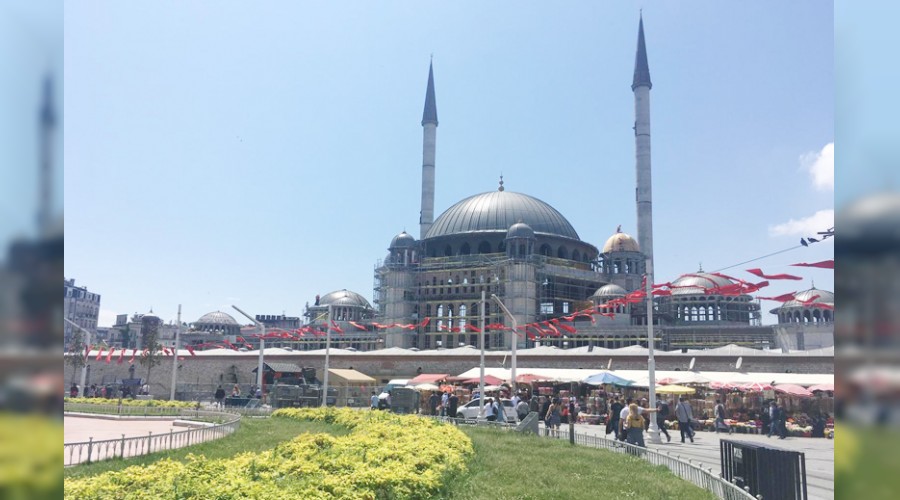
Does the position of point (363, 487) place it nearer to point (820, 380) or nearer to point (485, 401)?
point (485, 401)

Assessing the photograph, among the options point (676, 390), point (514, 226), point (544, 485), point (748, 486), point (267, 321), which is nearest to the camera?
point (748, 486)

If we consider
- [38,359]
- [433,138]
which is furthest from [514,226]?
[38,359]

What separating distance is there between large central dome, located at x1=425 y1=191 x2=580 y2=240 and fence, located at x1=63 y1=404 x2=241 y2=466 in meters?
52.2

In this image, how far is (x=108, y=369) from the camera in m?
57.2

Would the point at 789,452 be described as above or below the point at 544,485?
above

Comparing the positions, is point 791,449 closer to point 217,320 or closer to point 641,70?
point 641,70

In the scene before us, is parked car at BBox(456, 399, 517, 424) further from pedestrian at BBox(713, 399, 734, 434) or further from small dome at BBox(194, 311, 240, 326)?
small dome at BBox(194, 311, 240, 326)

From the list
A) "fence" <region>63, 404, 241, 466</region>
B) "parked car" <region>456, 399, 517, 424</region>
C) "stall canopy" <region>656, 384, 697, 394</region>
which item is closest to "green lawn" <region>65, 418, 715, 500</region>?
"fence" <region>63, 404, 241, 466</region>

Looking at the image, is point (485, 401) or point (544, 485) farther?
point (485, 401)

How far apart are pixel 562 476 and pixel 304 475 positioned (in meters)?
5.16

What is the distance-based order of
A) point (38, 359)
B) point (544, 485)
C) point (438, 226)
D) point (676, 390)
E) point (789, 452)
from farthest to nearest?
point (438, 226) < point (676, 390) < point (544, 485) < point (789, 452) < point (38, 359)

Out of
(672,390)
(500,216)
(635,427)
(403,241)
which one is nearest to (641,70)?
(500,216)

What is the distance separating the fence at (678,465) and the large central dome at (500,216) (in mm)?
57687

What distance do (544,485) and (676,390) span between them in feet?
63.8
